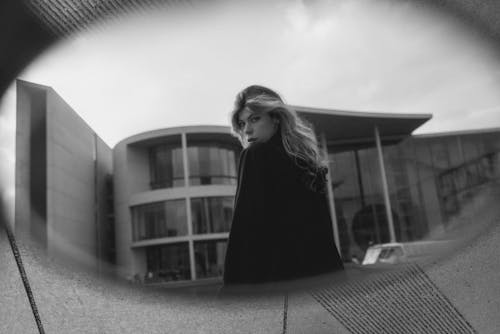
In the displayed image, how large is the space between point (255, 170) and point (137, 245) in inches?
194

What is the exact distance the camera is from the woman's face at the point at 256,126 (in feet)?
2.79

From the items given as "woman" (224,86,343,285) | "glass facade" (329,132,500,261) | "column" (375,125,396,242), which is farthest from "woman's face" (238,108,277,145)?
"column" (375,125,396,242)

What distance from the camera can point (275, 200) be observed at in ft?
2.81

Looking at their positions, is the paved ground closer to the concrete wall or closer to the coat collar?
the concrete wall

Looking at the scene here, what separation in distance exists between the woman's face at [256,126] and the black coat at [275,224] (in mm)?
16

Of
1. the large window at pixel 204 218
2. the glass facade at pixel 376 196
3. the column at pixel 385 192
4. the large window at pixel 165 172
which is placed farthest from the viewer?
the glass facade at pixel 376 196

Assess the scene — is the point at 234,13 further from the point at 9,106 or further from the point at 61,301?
the point at 61,301

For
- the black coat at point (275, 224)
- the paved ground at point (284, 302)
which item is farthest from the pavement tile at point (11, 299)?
the black coat at point (275, 224)

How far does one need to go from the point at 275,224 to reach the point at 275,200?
52 mm

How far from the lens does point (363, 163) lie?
18969mm

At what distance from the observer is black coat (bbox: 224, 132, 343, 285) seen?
82cm

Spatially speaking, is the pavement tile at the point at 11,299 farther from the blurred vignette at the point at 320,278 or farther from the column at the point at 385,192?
the column at the point at 385,192

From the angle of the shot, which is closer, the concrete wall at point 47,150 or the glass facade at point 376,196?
the concrete wall at point 47,150

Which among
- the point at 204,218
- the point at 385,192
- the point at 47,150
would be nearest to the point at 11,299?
the point at 47,150
